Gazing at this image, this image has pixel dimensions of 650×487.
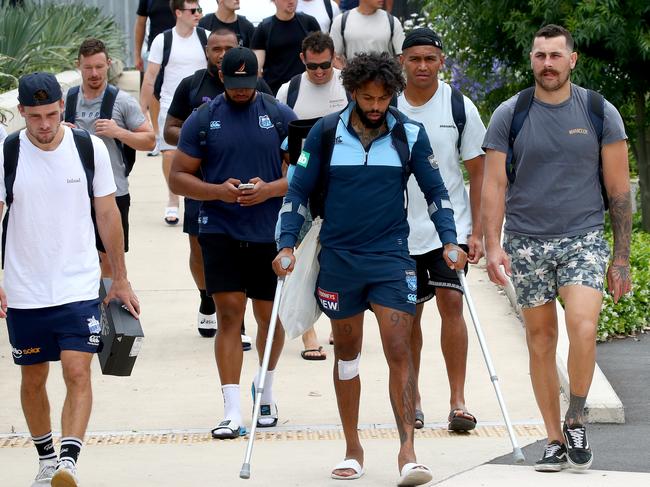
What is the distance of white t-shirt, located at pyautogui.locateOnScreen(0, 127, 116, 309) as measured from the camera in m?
6.74

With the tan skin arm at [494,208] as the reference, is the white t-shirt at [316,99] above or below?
above

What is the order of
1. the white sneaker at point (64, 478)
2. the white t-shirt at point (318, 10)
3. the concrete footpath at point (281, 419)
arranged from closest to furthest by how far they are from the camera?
the white sneaker at point (64, 478)
the concrete footpath at point (281, 419)
the white t-shirt at point (318, 10)

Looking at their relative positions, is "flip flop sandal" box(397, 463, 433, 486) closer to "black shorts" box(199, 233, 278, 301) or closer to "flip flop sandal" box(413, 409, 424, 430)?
"flip flop sandal" box(413, 409, 424, 430)

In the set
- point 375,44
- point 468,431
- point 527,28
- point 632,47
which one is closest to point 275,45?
point 375,44

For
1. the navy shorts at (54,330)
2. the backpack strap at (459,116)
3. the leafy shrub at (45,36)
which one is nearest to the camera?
the navy shorts at (54,330)

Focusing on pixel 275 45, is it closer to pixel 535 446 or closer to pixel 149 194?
pixel 149 194

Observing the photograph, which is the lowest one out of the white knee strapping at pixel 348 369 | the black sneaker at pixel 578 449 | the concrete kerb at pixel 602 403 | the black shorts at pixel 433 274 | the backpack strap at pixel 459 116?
the concrete kerb at pixel 602 403

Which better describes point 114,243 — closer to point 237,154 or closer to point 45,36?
point 237,154

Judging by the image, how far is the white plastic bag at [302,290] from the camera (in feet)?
23.3

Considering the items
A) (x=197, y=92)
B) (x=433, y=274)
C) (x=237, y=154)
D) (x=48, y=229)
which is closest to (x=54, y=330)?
(x=48, y=229)

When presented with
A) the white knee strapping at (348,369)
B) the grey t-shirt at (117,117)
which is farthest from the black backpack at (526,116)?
the grey t-shirt at (117,117)

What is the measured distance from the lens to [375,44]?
12141mm

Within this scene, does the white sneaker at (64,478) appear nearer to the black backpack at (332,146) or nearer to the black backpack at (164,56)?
the black backpack at (332,146)

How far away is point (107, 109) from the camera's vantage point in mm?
9414
